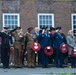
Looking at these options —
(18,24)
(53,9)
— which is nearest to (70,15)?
(53,9)

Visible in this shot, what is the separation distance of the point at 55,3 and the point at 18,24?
10.2ft

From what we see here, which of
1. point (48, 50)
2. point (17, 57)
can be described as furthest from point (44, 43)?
point (17, 57)

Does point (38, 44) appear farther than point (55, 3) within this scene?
No

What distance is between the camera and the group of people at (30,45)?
874 inches

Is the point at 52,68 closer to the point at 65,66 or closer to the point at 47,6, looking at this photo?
the point at 65,66

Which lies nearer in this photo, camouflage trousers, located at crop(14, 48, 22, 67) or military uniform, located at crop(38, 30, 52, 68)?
camouflage trousers, located at crop(14, 48, 22, 67)

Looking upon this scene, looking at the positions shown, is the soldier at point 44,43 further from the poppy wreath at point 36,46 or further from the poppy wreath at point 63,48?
the poppy wreath at point 63,48

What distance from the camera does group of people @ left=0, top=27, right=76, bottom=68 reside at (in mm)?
22203

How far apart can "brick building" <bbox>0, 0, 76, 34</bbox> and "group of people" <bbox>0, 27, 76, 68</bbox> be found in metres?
8.17

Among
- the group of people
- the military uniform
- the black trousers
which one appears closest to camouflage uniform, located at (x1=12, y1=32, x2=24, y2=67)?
the group of people

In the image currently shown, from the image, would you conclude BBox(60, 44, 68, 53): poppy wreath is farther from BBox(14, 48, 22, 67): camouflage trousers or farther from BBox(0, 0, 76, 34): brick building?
BBox(0, 0, 76, 34): brick building

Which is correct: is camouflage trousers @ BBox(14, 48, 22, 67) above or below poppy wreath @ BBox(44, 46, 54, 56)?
below

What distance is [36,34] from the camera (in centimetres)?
2256

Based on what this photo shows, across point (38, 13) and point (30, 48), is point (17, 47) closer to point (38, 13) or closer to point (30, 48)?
point (30, 48)
